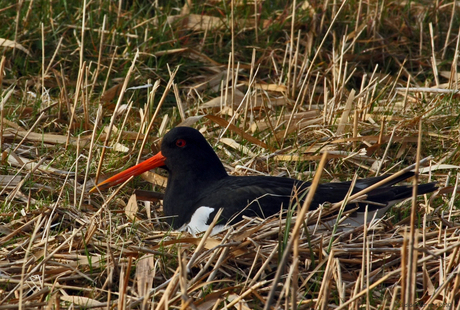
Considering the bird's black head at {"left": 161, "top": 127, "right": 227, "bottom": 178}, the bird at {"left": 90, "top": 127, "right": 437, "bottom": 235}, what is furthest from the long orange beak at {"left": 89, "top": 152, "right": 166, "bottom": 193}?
the bird's black head at {"left": 161, "top": 127, "right": 227, "bottom": 178}

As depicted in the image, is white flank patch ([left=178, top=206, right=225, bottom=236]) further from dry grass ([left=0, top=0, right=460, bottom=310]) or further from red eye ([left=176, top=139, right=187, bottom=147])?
red eye ([left=176, top=139, right=187, bottom=147])

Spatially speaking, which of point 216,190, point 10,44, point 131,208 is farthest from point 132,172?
point 10,44

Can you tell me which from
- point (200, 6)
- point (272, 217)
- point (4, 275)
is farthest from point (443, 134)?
point (4, 275)

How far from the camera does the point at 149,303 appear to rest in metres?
2.75

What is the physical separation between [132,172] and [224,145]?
0.98 meters

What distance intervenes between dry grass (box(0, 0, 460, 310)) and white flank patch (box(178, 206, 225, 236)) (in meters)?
0.22

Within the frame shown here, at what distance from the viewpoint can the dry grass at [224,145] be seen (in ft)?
9.35

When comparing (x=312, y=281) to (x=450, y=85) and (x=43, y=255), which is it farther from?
(x=450, y=85)

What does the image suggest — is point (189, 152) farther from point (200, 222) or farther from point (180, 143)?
point (200, 222)

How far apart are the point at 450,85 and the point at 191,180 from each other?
8.51 ft

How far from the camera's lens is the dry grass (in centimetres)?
285

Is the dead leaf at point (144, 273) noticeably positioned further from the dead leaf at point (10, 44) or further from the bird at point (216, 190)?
the dead leaf at point (10, 44)

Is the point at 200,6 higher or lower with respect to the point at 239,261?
higher

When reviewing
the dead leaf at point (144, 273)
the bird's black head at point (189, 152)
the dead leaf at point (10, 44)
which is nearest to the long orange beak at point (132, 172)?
the bird's black head at point (189, 152)
